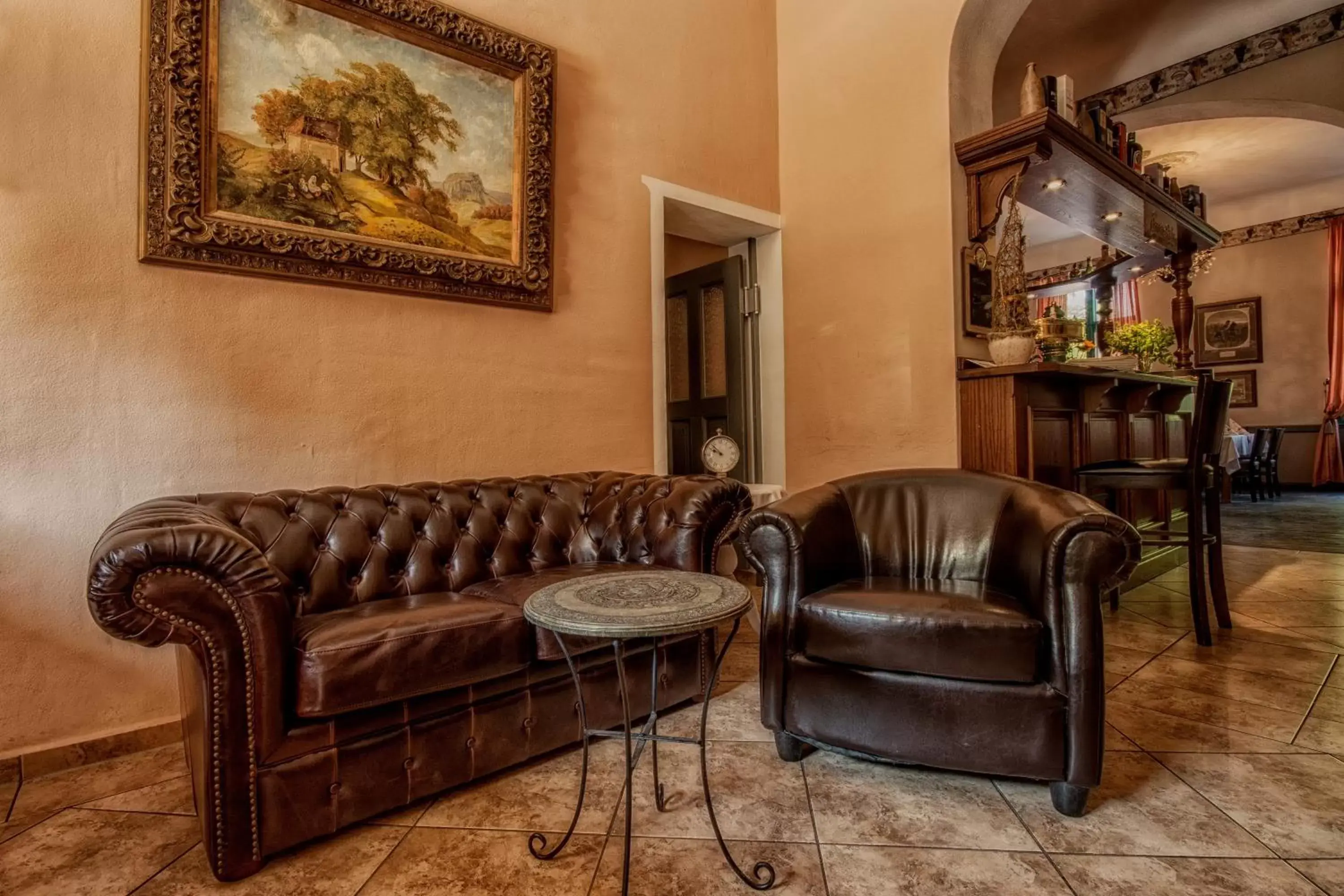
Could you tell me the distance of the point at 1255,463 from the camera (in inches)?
305

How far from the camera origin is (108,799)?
5.59 feet

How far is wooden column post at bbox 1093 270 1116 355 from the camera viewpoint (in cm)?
500

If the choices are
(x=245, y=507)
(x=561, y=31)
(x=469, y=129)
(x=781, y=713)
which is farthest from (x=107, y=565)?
(x=561, y=31)

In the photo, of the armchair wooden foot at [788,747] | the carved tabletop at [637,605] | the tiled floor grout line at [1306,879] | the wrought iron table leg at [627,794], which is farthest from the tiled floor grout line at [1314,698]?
Answer: the wrought iron table leg at [627,794]

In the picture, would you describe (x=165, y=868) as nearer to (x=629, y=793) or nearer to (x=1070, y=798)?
(x=629, y=793)

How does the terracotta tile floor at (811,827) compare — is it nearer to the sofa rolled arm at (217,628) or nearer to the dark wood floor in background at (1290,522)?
the sofa rolled arm at (217,628)

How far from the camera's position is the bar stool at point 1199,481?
2725 mm

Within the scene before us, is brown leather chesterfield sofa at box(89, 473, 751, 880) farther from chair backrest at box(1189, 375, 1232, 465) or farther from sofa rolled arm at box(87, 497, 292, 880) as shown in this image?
chair backrest at box(1189, 375, 1232, 465)

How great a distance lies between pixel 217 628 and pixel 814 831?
4.66ft

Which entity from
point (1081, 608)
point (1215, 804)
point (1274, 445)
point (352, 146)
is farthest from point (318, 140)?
point (1274, 445)

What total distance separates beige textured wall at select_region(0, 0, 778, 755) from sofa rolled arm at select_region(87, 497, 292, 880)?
2.54ft

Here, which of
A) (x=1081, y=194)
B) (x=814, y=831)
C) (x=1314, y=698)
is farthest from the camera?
(x=1081, y=194)

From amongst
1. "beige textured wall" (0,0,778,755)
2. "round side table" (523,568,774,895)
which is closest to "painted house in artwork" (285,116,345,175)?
"beige textured wall" (0,0,778,755)

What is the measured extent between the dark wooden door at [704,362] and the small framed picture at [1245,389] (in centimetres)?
824
